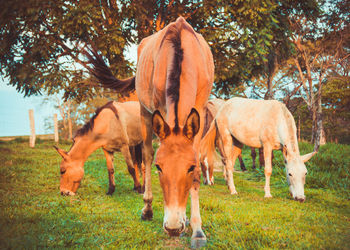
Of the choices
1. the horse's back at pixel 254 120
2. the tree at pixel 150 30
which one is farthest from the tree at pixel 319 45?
the horse's back at pixel 254 120

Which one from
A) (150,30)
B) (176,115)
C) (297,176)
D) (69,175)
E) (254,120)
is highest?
(150,30)

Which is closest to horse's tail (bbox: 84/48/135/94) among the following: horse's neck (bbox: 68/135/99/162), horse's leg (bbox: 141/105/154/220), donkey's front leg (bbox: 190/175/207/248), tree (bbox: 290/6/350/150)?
horse's neck (bbox: 68/135/99/162)

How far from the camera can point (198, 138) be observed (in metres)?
3.35

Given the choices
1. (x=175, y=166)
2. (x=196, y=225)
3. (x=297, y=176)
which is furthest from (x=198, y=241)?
(x=297, y=176)

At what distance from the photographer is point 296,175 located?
5.59 metres

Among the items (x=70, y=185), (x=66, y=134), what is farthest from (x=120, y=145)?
(x=66, y=134)

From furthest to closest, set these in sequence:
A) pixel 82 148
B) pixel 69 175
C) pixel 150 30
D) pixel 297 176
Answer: pixel 150 30, pixel 82 148, pixel 69 175, pixel 297 176

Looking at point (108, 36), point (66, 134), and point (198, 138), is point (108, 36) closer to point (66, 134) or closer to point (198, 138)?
point (198, 138)

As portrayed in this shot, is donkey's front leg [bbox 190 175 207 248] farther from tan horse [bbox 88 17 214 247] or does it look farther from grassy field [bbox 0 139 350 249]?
grassy field [bbox 0 139 350 249]

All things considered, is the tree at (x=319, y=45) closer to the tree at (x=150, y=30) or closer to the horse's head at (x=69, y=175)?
the tree at (x=150, y=30)

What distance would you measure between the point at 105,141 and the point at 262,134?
434 centimetres

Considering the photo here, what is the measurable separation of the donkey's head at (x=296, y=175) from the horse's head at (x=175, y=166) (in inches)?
159

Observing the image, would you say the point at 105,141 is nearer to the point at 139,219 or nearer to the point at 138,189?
the point at 138,189

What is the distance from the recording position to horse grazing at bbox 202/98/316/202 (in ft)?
18.9
